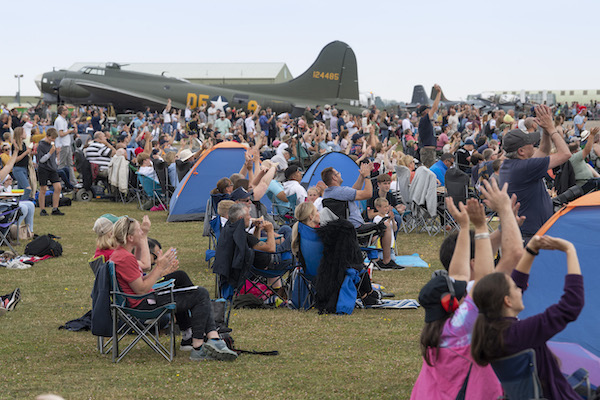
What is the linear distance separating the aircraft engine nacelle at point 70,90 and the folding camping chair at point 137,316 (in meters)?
28.9

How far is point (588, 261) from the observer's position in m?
5.04

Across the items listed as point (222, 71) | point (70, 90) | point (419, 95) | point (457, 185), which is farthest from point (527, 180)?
point (222, 71)

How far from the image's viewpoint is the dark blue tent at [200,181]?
13.8m

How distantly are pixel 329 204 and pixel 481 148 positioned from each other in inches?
329

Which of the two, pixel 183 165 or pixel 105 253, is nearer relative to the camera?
pixel 105 253

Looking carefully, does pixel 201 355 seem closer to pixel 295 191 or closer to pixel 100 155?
pixel 295 191

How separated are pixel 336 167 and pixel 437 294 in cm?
943

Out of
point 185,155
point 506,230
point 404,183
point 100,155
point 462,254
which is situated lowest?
point 100,155

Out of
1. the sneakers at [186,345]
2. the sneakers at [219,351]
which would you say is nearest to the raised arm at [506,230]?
the sneakers at [219,351]

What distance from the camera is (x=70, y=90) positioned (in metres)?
32.8

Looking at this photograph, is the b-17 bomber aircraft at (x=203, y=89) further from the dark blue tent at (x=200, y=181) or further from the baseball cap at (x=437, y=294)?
the baseball cap at (x=437, y=294)

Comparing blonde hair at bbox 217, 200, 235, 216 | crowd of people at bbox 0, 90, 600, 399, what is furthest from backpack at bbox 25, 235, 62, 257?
blonde hair at bbox 217, 200, 235, 216

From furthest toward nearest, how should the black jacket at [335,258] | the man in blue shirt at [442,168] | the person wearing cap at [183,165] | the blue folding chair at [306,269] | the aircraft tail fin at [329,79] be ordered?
the aircraft tail fin at [329,79], the person wearing cap at [183,165], the man in blue shirt at [442,168], the blue folding chair at [306,269], the black jacket at [335,258]

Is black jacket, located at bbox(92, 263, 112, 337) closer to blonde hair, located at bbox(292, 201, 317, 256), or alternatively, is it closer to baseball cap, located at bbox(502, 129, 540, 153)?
blonde hair, located at bbox(292, 201, 317, 256)
